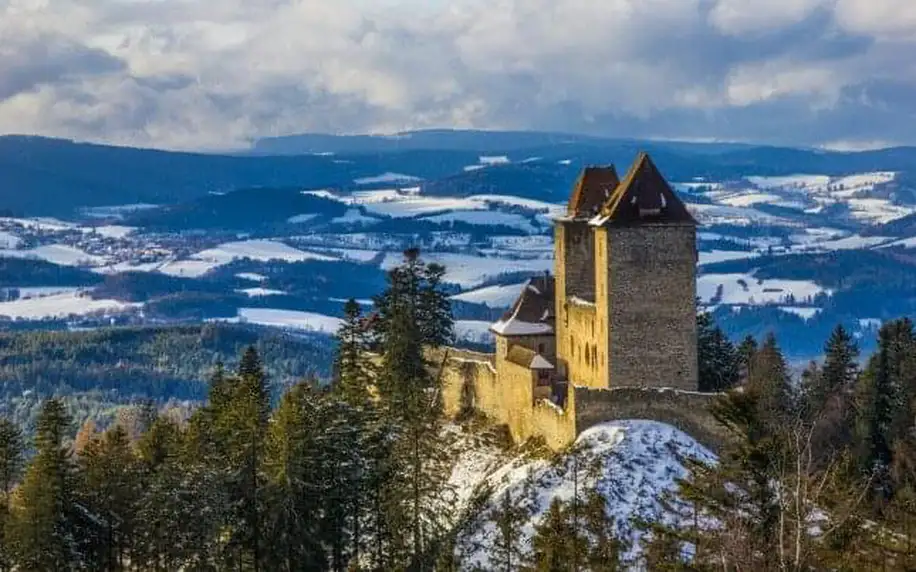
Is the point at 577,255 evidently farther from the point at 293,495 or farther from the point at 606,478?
the point at 293,495

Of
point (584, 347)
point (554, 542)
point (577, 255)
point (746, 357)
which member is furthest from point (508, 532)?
point (746, 357)

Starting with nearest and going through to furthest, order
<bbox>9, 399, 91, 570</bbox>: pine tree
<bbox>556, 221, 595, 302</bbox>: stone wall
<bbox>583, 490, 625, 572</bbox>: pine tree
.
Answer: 1. <bbox>583, 490, 625, 572</bbox>: pine tree
2. <bbox>9, 399, 91, 570</bbox>: pine tree
3. <bbox>556, 221, 595, 302</bbox>: stone wall

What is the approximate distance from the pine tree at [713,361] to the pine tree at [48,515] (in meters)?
32.2

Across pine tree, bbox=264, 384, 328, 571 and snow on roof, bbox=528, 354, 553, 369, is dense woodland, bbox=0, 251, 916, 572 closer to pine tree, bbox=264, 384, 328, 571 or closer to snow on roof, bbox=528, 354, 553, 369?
pine tree, bbox=264, 384, 328, 571

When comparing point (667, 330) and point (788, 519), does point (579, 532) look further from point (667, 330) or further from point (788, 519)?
point (788, 519)

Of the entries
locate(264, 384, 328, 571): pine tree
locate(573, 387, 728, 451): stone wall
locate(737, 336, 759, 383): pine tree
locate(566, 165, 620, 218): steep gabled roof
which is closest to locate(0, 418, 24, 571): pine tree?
locate(264, 384, 328, 571): pine tree

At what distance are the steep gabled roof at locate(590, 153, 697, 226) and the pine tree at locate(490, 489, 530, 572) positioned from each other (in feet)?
42.2

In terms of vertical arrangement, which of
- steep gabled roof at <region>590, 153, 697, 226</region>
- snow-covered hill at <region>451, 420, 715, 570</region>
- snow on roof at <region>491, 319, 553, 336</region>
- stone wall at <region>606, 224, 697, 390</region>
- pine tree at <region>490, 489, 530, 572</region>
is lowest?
pine tree at <region>490, 489, 530, 572</region>

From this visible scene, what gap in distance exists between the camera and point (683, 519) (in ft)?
178

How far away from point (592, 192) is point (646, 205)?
6.15 metres

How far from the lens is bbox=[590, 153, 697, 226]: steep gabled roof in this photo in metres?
61.7

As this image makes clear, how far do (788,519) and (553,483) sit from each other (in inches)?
892

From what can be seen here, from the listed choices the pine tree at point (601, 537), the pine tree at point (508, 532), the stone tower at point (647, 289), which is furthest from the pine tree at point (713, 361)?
the pine tree at point (508, 532)

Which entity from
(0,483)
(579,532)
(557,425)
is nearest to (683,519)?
(579,532)
